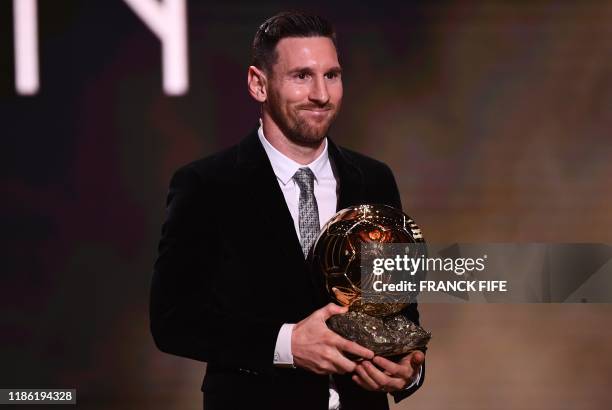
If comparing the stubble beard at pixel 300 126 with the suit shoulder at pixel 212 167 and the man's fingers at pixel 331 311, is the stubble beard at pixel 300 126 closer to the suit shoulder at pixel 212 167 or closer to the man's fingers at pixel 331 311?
the suit shoulder at pixel 212 167

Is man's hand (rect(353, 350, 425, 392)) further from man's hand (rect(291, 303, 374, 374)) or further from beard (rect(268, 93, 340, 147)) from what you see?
beard (rect(268, 93, 340, 147))

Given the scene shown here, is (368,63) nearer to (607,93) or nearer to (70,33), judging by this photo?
(607,93)

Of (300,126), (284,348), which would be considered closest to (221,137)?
(300,126)

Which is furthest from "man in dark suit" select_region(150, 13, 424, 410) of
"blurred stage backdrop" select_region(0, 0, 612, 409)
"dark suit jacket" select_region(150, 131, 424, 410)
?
"blurred stage backdrop" select_region(0, 0, 612, 409)

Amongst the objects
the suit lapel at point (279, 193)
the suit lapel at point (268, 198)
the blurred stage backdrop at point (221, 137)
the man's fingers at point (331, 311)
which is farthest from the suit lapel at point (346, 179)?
the blurred stage backdrop at point (221, 137)

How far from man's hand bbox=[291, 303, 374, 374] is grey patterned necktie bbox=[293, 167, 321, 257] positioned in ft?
0.53

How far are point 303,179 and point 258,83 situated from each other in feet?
0.62

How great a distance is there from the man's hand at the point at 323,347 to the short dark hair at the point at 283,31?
1.45 feet

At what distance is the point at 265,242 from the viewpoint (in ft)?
4.34

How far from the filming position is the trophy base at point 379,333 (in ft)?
3.90

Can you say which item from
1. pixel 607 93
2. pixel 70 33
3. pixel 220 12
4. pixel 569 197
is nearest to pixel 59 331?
pixel 70 33

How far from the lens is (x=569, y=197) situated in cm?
245

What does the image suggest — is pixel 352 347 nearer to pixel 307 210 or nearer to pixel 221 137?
pixel 307 210

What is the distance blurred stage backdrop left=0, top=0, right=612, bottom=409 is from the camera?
243 centimetres
